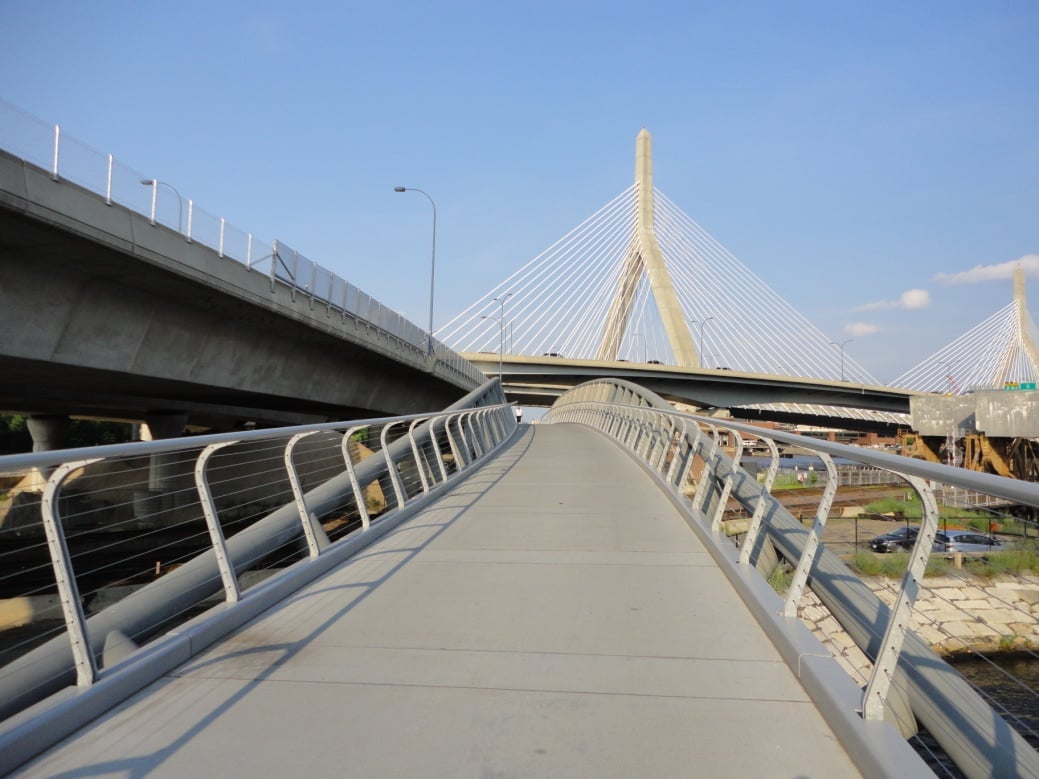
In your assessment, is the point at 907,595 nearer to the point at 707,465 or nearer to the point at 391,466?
the point at 707,465

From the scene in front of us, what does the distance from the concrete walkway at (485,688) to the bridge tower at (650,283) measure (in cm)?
4957

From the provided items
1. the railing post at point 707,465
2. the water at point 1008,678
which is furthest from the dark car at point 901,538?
the water at point 1008,678

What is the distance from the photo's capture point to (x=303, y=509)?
5.97 metres

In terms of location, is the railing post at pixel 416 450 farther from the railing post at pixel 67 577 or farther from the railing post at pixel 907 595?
the railing post at pixel 907 595

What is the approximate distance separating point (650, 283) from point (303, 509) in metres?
51.0

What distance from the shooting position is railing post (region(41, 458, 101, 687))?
3402 mm

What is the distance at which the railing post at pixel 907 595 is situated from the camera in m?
2.97

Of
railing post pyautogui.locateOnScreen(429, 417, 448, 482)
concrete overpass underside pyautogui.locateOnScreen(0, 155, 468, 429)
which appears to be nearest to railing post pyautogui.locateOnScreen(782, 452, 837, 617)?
railing post pyautogui.locateOnScreen(429, 417, 448, 482)

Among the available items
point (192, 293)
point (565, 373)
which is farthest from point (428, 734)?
point (565, 373)

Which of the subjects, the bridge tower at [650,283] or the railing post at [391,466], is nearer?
the railing post at [391,466]

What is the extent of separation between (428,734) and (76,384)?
1986 centimetres

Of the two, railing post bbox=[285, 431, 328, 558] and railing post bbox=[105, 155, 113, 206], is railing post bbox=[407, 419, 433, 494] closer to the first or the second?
railing post bbox=[285, 431, 328, 558]

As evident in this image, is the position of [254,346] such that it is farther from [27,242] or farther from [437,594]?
[437,594]

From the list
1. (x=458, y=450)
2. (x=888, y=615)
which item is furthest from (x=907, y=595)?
(x=458, y=450)
